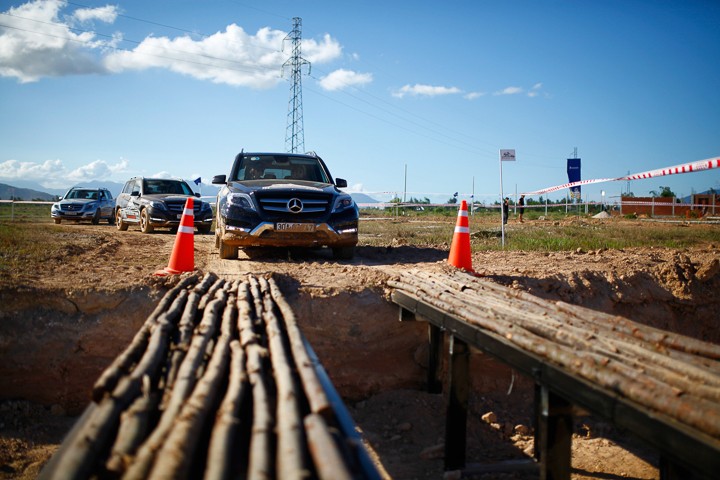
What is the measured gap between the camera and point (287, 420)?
2293 millimetres

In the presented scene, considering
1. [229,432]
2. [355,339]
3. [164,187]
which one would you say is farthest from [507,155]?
[164,187]

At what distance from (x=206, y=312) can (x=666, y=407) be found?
10.7 feet

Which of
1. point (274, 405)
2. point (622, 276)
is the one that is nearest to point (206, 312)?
point (274, 405)

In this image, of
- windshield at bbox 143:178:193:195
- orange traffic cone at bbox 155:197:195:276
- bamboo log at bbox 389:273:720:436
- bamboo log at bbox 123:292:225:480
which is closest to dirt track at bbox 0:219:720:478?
orange traffic cone at bbox 155:197:195:276

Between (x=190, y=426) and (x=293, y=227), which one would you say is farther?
(x=293, y=227)

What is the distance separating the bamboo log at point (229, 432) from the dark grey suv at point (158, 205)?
43.8 ft

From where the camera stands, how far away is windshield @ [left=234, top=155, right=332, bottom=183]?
9844 mm

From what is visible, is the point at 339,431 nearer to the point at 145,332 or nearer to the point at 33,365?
the point at 145,332

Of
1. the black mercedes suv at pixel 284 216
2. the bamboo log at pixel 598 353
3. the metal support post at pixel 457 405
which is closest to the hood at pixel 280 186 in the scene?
the black mercedes suv at pixel 284 216

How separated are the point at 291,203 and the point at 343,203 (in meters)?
0.90

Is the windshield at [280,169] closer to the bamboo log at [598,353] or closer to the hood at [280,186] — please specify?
the hood at [280,186]

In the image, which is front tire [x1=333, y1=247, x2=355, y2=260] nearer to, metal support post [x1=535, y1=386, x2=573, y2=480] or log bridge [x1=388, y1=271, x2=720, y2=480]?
log bridge [x1=388, y1=271, x2=720, y2=480]

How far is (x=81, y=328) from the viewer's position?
228 inches

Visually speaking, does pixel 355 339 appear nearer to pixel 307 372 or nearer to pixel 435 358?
pixel 435 358
